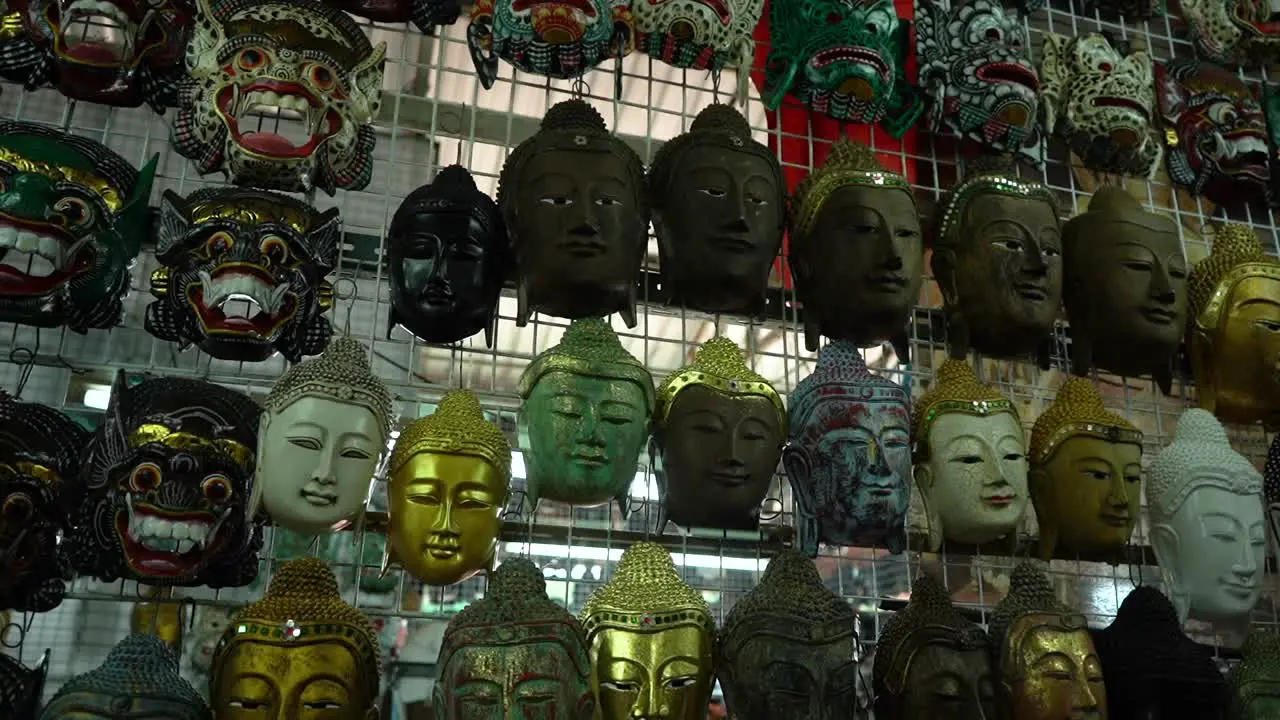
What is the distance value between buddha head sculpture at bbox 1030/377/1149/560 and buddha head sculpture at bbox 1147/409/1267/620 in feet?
0.32

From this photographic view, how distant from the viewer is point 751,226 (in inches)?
96.4

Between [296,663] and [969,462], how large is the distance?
1339 mm

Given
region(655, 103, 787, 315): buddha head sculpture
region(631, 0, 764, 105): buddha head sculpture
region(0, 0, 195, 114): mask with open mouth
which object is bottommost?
region(655, 103, 787, 315): buddha head sculpture

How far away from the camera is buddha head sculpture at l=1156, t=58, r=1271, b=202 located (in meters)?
3.12

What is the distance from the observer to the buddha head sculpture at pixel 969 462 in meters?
2.37

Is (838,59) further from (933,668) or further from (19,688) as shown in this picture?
(19,688)

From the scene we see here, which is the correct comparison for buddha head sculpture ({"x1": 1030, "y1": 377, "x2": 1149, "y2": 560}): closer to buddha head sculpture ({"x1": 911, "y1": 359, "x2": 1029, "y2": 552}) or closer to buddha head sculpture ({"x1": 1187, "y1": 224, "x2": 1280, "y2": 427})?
buddha head sculpture ({"x1": 911, "y1": 359, "x2": 1029, "y2": 552})

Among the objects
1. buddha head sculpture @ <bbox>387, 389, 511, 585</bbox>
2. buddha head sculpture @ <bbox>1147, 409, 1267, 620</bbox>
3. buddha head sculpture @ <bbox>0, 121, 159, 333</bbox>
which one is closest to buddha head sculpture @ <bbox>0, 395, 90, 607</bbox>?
buddha head sculpture @ <bbox>0, 121, 159, 333</bbox>

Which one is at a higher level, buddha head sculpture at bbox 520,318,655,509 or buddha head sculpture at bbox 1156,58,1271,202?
buddha head sculpture at bbox 1156,58,1271,202

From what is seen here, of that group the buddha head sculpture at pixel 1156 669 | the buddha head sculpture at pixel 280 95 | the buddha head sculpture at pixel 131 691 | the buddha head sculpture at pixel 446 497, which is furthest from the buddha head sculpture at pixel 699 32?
the buddha head sculpture at pixel 131 691

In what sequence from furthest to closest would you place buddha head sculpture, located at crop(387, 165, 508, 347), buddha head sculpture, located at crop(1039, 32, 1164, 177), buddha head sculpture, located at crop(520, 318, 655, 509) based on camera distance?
buddha head sculpture, located at crop(1039, 32, 1164, 177), buddha head sculpture, located at crop(387, 165, 508, 347), buddha head sculpture, located at crop(520, 318, 655, 509)

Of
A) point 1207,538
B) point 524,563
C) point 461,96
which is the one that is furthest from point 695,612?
point 461,96

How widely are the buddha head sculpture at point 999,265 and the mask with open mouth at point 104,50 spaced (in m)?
1.75

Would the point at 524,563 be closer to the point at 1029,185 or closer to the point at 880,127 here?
the point at 1029,185
